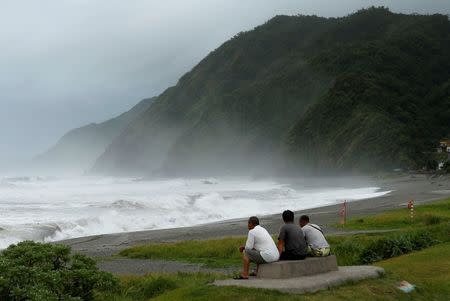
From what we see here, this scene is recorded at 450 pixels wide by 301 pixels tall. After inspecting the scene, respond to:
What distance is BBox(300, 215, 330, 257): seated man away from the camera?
33.1 feet

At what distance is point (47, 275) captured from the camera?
8453 millimetres

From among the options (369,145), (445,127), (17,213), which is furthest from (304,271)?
(445,127)

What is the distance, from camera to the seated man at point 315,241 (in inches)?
397

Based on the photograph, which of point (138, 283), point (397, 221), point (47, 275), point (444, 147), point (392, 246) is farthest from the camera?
point (444, 147)

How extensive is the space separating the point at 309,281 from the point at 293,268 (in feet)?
1.33

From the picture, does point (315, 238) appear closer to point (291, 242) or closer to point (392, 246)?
point (291, 242)

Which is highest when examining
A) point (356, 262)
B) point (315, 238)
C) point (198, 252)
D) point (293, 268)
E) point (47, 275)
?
point (315, 238)

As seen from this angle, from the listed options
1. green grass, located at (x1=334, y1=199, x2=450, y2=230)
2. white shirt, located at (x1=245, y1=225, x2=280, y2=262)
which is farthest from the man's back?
green grass, located at (x1=334, y1=199, x2=450, y2=230)

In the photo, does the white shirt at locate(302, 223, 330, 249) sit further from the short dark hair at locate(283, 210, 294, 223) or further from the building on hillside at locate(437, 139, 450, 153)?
the building on hillside at locate(437, 139, 450, 153)

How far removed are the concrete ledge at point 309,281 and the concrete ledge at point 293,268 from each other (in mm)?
123

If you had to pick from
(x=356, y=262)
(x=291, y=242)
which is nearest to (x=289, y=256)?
(x=291, y=242)

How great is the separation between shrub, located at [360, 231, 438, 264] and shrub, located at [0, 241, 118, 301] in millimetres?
7481

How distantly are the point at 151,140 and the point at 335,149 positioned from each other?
7826cm

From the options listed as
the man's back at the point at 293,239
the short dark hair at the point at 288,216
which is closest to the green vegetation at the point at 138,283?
the man's back at the point at 293,239
